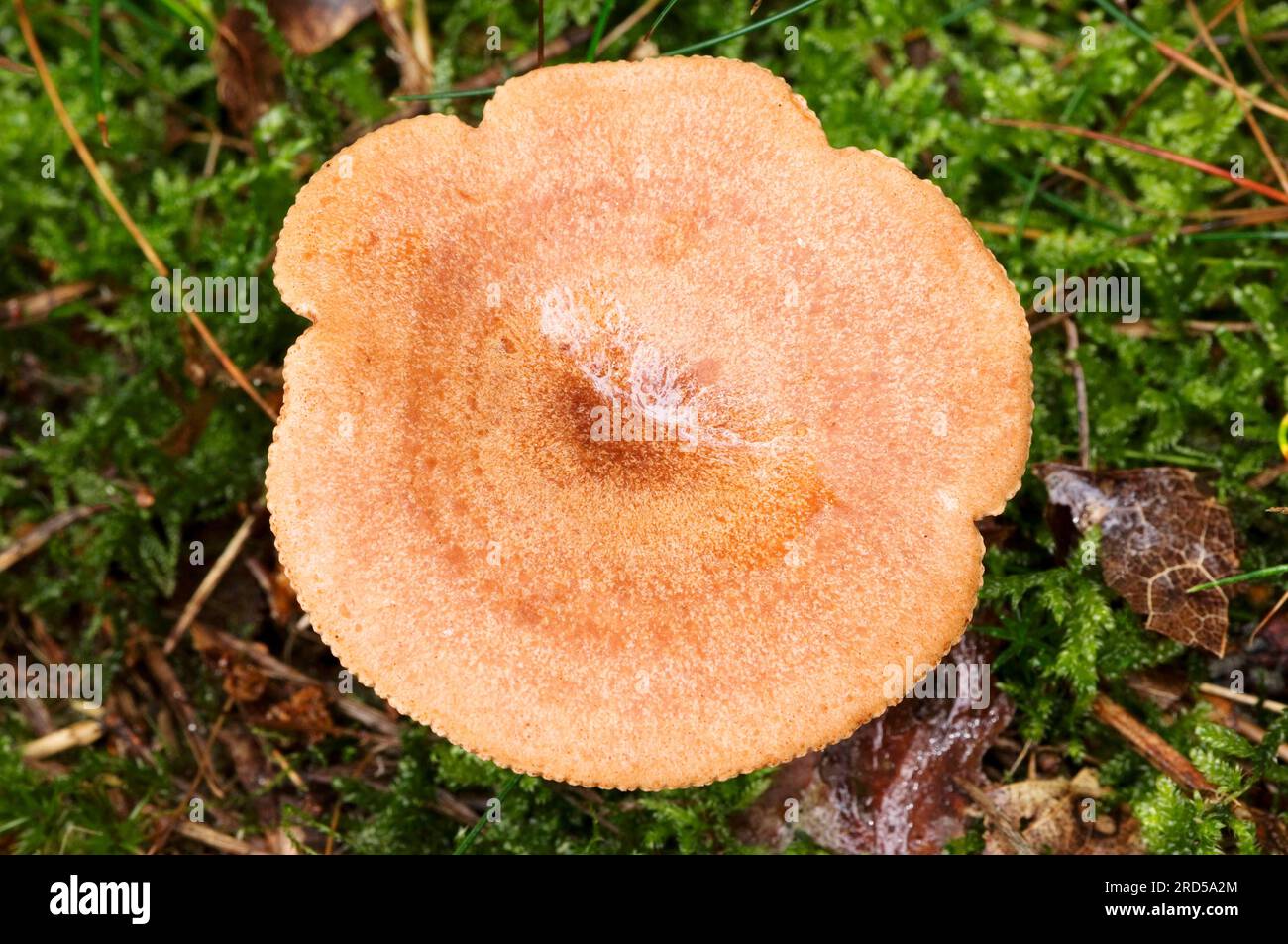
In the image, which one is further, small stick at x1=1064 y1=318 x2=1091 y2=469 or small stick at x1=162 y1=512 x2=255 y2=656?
small stick at x1=162 y1=512 x2=255 y2=656

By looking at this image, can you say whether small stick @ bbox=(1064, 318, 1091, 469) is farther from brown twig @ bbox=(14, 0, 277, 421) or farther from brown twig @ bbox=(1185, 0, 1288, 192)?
brown twig @ bbox=(14, 0, 277, 421)

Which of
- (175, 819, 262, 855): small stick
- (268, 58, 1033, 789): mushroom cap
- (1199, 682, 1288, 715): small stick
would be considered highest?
(268, 58, 1033, 789): mushroom cap

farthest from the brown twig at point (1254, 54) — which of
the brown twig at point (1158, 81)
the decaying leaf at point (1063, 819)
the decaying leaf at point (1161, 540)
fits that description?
the decaying leaf at point (1063, 819)

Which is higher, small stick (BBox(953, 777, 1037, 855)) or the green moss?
the green moss

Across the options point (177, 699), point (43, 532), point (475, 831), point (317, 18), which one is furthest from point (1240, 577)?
point (43, 532)

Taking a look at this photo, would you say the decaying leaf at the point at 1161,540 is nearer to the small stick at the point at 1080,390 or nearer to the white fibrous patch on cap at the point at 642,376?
the small stick at the point at 1080,390

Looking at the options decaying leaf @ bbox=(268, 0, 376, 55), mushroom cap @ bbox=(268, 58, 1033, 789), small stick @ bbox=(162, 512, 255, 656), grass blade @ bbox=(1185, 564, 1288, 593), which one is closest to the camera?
mushroom cap @ bbox=(268, 58, 1033, 789)

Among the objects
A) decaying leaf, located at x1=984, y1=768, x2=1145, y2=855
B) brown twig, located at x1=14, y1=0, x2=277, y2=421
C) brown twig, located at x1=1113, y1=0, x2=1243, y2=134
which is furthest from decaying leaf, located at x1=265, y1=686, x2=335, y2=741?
brown twig, located at x1=1113, y1=0, x2=1243, y2=134
